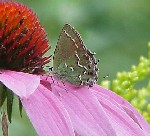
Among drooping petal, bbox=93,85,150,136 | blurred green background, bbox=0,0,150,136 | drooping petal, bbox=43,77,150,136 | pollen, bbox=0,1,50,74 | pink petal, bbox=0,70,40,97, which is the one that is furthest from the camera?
blurred green background, bbox=0,0,150,136

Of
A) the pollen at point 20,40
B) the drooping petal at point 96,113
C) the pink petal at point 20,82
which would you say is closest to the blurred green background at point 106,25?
the pollen at point 20,40

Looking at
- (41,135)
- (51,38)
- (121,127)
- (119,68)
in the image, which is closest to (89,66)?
(121,127)

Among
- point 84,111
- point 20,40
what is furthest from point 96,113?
point 20,40

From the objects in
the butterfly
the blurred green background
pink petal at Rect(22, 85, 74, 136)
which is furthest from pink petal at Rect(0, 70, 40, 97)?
the blurred green background

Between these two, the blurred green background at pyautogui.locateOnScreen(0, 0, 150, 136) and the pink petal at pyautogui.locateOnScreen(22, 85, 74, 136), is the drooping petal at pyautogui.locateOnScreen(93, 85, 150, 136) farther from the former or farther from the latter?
the blurred green background at pyautogui.locateOnScreen(0, 0, 150, 136)

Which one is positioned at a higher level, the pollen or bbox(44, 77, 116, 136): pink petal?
the pollen

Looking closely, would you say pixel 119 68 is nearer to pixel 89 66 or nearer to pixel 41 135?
pixel 89 66

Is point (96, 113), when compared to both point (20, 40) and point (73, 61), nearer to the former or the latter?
point (73, 61)
